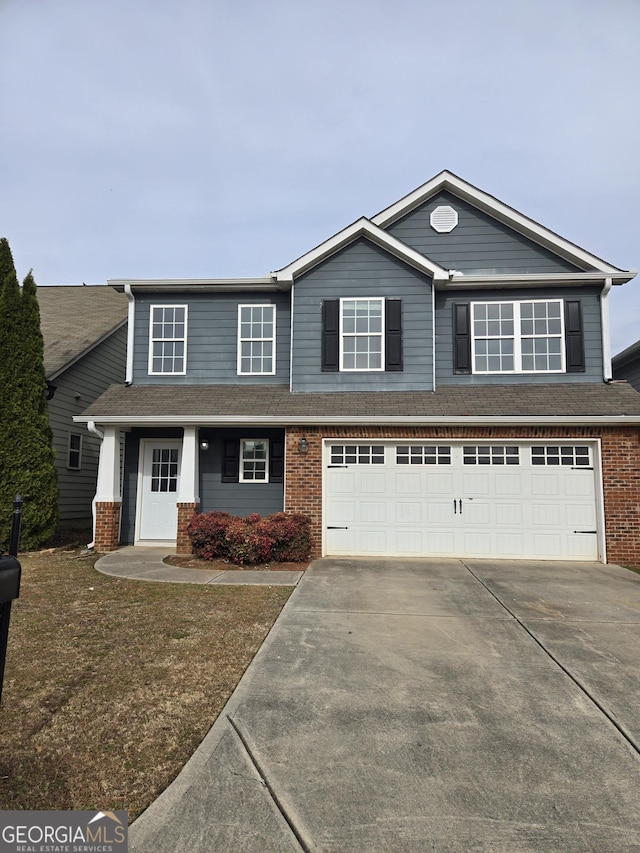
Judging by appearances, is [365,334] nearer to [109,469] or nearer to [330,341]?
[330,341]

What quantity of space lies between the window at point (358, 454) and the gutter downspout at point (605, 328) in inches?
214

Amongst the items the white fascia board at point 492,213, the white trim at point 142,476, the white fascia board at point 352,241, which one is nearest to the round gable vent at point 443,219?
the white fascia board at point 492,213

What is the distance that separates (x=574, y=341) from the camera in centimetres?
1145

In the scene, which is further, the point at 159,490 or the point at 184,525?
the point at 159,490

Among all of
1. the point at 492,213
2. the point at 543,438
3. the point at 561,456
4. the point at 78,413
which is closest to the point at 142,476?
the point at 78,413

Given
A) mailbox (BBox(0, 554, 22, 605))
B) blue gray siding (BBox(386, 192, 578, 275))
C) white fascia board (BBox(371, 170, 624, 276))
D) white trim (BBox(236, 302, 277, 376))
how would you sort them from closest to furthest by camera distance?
mailbox (BBox(0, 554, 22, 605)), white fascia board (BBox(371, 170, 624, 276)), white trim (BBox(236, 302, 277, 376)), blue gray siding (BBox(386, 192, 578, 275))

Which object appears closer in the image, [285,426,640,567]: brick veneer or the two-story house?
[285,426,640,567]: brick veneer

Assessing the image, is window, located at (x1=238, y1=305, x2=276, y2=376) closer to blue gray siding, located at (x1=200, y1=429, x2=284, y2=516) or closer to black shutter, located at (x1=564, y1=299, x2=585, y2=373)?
blue gray siding, located at (x1=200, y1=429, x2=284, y2=516)

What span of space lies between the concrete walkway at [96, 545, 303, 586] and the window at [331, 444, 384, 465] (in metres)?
2.78

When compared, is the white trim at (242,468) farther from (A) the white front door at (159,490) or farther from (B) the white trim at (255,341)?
(B) the white trim at (255,341)

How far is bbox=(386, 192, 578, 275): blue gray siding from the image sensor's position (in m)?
12.6

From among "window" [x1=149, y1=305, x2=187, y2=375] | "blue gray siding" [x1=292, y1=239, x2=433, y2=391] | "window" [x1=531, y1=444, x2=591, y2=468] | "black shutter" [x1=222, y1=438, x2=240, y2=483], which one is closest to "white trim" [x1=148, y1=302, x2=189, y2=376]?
"window" [x1=149, y1=305, x2=187, y2=375]

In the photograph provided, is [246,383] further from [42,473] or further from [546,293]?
[546,293]

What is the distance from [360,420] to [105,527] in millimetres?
5841
